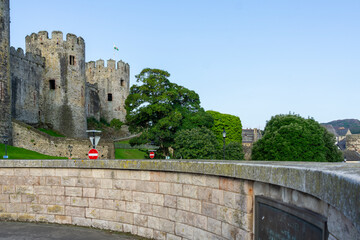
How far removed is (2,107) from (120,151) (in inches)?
677

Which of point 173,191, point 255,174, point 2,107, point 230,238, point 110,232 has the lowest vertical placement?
point 110,232

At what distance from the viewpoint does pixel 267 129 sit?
3900 centimetres

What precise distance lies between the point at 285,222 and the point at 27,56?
48355 mm

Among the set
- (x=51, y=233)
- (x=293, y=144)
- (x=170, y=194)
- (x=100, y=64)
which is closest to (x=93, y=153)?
(x=51, y=233)

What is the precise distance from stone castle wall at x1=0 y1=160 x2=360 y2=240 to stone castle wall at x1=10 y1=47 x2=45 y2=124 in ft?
121

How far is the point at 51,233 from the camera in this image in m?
10.3

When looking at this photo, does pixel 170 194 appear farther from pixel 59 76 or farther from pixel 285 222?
pixel 59 76

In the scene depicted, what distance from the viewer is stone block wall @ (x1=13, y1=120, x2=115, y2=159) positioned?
129ft

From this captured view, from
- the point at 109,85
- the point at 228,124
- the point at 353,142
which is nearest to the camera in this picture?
the point at 228,124

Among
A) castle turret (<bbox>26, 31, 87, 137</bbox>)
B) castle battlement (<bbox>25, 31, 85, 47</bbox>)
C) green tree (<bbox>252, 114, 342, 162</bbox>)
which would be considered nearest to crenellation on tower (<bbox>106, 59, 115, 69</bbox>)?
castle turret (<bbox>26, 31, 87, 137</bbox>)

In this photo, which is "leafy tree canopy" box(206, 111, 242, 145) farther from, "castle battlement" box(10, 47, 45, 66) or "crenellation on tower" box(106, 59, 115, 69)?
"castle battlement" box(10, 47, 45, 66)

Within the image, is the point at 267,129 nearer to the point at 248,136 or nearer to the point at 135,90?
the point at 135,90

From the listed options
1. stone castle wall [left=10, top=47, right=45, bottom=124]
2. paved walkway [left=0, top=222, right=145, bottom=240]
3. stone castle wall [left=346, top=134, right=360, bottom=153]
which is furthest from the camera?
stone castle wall [left=346, top=134, right=360, bottom=153]

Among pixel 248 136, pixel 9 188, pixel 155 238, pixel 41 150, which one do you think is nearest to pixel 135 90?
pixel 41 150
